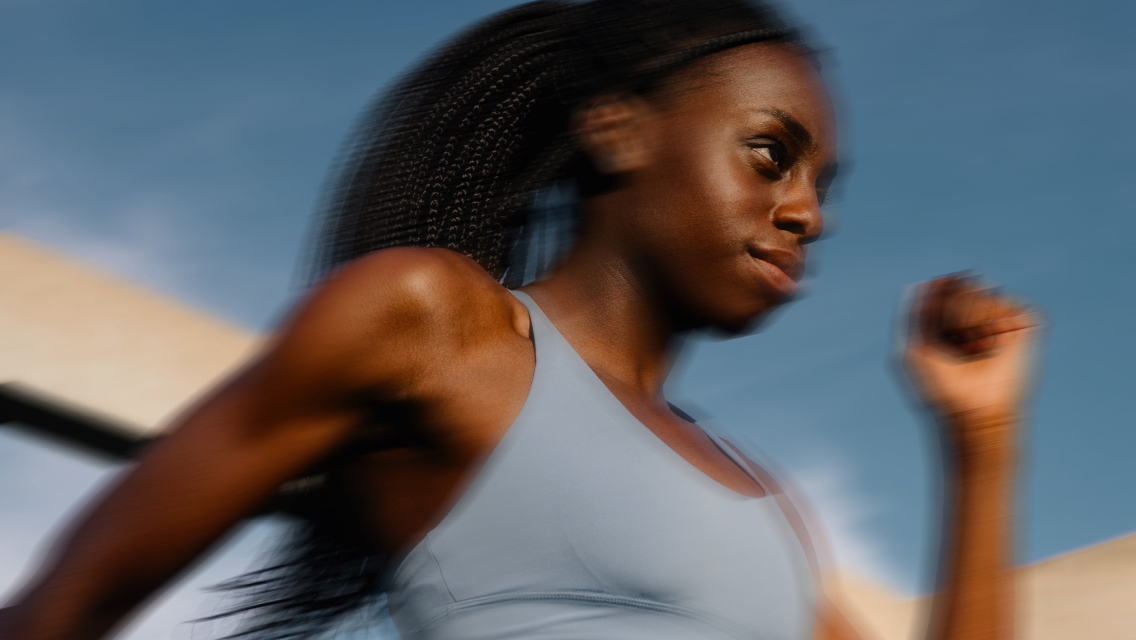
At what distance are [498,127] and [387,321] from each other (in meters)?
0.48

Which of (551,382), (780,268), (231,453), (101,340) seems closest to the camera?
(231,453)

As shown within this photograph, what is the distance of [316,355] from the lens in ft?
3.17

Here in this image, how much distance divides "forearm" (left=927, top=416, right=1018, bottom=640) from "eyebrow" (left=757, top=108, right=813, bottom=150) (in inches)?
15.8

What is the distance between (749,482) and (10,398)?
2665 mm

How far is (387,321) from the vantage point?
3.25 ft

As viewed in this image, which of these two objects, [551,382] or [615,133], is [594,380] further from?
[615,133]

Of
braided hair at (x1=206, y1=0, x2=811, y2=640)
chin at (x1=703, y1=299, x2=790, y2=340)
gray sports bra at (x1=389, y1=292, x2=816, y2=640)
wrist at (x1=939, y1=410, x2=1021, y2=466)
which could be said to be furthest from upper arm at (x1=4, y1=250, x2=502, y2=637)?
wrist at (x1=939, y1=410, x2=1021, y2=466)

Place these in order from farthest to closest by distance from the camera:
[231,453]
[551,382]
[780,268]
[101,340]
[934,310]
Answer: [101,340] → [934,310] → [780,268] → [551,382] → [231,453]

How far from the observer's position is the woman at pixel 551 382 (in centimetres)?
97

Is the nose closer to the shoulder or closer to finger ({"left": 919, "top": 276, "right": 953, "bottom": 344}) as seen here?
finger ({"left": 919, "top": 276, "right": 953, "bottom": 344})

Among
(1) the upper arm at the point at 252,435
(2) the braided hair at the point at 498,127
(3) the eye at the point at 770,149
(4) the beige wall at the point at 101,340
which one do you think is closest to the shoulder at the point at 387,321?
(1) the upper arm at the point at 252,435

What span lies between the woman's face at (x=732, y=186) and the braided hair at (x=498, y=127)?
0.05 meters

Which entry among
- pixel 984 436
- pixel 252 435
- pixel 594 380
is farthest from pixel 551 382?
pixel 984 436

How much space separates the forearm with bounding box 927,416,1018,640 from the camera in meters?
1.19
